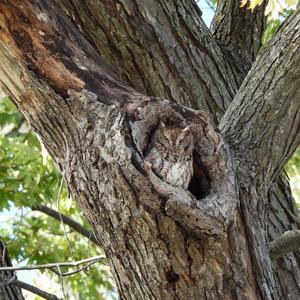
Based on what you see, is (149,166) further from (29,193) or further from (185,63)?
(29,193)

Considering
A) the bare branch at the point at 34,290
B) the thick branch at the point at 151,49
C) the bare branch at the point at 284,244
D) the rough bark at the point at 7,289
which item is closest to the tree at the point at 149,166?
the bare branch at the point at 284,244

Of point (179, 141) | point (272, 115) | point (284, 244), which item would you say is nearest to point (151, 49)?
point (272, 115)

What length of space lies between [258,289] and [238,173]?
40 centimetres

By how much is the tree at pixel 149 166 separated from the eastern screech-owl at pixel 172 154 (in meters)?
0.03

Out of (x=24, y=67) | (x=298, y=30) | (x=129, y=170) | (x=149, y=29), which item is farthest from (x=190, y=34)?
(x=129, y=170)

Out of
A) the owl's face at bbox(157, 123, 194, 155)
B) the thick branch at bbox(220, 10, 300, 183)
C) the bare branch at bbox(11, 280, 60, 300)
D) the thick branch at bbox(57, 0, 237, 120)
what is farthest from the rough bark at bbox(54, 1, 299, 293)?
the bare branch at bbox(11, 280, 60, 300)

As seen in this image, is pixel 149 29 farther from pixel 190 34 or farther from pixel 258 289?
pixel 258 289

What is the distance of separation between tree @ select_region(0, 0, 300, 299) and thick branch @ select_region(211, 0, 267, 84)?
93 centimetres

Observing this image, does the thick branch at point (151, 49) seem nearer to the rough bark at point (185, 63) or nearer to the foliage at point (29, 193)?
the rough bark at point (185, 63)

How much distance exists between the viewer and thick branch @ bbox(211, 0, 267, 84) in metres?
3.26

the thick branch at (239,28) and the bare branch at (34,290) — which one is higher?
the thick branch at (239,28)

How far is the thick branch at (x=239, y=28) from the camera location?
3.26 metres

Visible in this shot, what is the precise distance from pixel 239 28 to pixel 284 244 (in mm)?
1523

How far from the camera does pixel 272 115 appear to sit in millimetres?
2211
